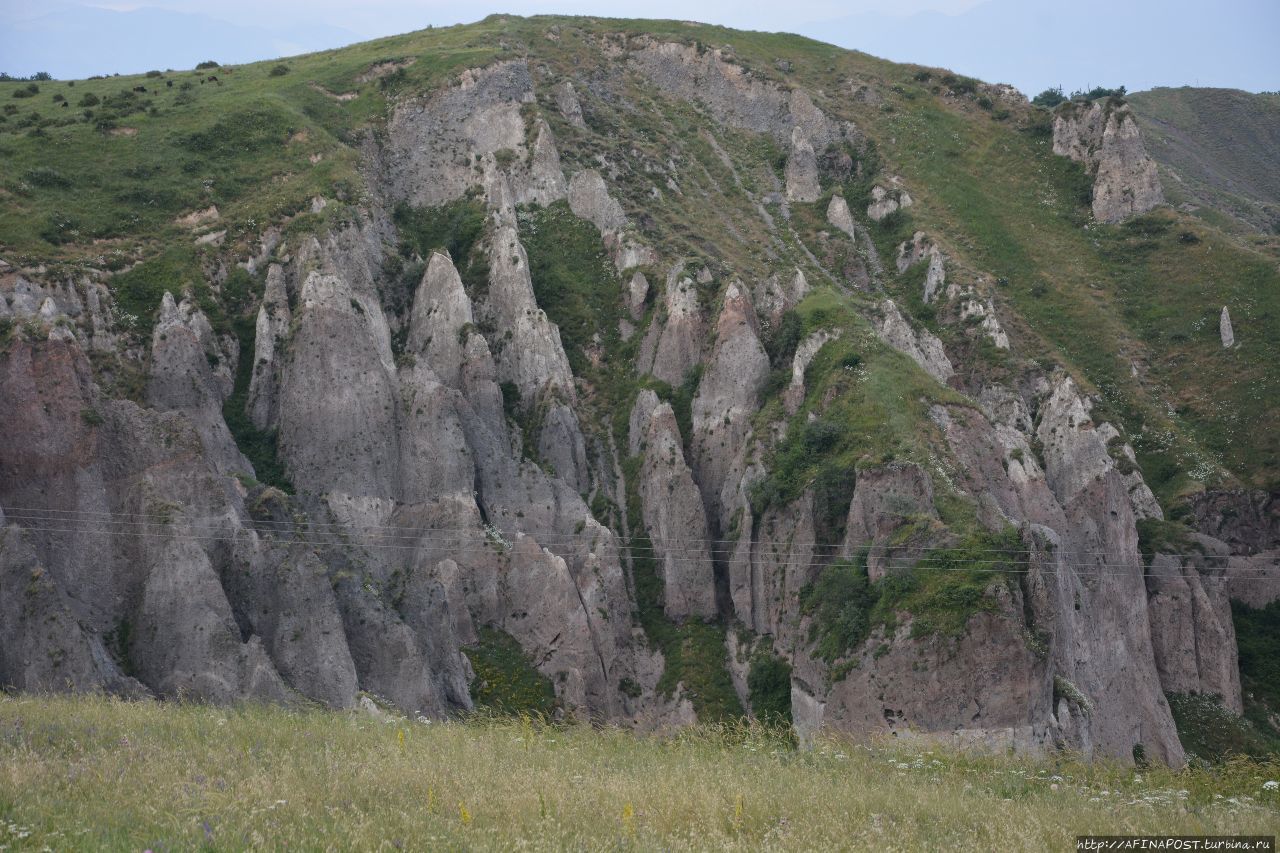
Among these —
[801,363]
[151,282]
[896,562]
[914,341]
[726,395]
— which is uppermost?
[151,282]

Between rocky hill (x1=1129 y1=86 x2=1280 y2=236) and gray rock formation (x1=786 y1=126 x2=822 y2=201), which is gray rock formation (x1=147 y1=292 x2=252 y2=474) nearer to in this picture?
gray rock formation (x1=786 y1=126 x2=822 y2=201)

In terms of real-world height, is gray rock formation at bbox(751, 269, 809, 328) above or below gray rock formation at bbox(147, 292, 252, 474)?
above

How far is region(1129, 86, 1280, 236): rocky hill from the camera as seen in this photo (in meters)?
137

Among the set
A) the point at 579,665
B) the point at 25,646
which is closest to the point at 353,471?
the point at 579,665

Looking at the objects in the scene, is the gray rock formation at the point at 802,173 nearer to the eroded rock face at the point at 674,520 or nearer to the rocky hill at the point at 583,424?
the rocky hill at the point at 583,424

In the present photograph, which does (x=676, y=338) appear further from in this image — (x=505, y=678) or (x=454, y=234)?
(x=505, y=678)

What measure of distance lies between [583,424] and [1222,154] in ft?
525

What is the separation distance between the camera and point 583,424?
61.9 metres

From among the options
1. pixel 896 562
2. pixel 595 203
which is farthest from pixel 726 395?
pixel 595 203

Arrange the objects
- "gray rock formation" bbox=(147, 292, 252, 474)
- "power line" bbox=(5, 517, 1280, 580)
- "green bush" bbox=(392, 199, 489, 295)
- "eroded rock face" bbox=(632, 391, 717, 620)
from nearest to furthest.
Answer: "power line" bbox=(5, 517, 1280, 580)
"gray rock formation" bbox=(147, 292, 252, 474)
"eroded rock face" bbox=(632, 391, 717, 620)
"green bush" bbox=(392, 199, 489, 295)

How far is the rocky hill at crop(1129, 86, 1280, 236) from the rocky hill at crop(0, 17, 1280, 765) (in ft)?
171

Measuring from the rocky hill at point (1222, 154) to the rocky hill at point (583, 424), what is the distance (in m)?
52.2

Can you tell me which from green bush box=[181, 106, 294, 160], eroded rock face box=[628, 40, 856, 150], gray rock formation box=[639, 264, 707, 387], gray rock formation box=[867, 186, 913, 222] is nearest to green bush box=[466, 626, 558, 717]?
gray rock formation box=[639, 264, 707, 387]

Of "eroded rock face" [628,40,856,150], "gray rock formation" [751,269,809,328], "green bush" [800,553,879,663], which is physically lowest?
"green bush" [800,553,879,663]
